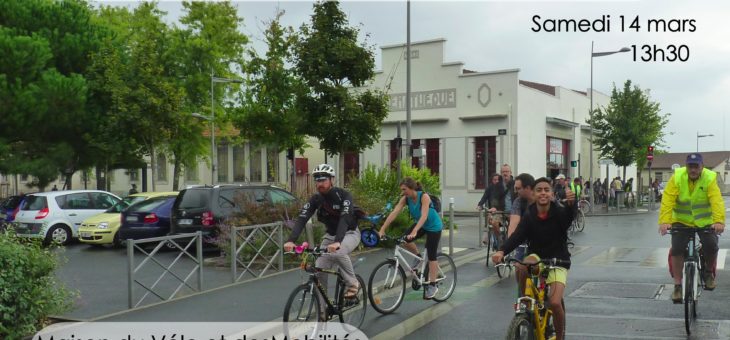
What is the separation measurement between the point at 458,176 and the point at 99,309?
28201mm

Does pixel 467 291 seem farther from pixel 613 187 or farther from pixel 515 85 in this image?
pixel 613 187

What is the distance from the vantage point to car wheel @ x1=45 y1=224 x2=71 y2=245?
17172 millimetres

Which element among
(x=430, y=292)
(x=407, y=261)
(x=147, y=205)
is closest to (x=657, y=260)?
(x=430, y=292)

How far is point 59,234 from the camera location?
17.3m

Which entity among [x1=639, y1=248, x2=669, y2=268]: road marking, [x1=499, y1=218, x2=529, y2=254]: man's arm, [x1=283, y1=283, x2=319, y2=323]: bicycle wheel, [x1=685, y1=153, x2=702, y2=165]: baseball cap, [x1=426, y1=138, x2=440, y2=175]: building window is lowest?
[x1=639, y1=248, x2=669, y2=268]: road marking

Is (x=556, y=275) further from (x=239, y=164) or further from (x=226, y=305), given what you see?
(x=239, y=164)

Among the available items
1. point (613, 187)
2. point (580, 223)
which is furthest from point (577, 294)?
point (613, 187)

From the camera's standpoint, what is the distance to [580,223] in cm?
2111

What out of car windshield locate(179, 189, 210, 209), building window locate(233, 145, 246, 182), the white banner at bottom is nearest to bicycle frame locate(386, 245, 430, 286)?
the white banner at bottom

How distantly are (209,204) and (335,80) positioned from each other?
8.00m

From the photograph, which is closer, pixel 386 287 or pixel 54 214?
pixel 386 287

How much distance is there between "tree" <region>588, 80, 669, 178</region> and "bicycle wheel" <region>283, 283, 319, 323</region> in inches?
1374

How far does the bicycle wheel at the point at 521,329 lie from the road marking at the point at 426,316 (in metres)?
2.00

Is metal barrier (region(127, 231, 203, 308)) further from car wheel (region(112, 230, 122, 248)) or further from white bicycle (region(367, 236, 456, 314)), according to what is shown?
car wheel (region(112, 230, 122, 248))
